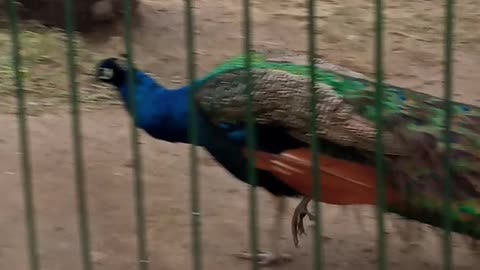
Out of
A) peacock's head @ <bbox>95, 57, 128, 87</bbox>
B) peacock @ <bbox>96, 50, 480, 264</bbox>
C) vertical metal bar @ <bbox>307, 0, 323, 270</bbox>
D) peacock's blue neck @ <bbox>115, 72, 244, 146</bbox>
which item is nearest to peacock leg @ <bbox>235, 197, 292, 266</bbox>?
peacock @ <bbox>96, 50, 480, 264</bbox>

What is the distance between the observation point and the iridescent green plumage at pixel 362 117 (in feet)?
10.4

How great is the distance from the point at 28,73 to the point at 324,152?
3.02m

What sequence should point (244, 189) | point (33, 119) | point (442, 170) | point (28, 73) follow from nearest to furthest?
1. point (442, 170)
2. point (244, 189)
3. point (33, 119)
4. point (28, 73)

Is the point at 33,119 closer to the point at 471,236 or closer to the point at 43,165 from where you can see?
the point at 43,165

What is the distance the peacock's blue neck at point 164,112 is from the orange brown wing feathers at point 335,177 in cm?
44

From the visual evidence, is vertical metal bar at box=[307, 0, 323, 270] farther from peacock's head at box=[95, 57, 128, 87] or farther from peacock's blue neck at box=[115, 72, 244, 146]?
peacock's head at box=[95, 57, 128, 87]

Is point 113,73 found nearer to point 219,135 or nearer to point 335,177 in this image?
point 219,135

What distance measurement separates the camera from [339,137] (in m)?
3.18

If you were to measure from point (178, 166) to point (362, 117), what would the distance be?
1661 mm

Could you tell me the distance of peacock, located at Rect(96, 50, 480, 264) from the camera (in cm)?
317

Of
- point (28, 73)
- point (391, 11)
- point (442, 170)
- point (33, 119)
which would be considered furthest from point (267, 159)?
point (391, 11)

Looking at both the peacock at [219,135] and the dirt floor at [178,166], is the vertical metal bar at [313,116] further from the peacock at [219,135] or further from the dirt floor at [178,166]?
the dirt floor at [178,166]

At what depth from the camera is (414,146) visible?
10.4ft

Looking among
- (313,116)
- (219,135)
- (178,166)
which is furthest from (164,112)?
(313,116)
